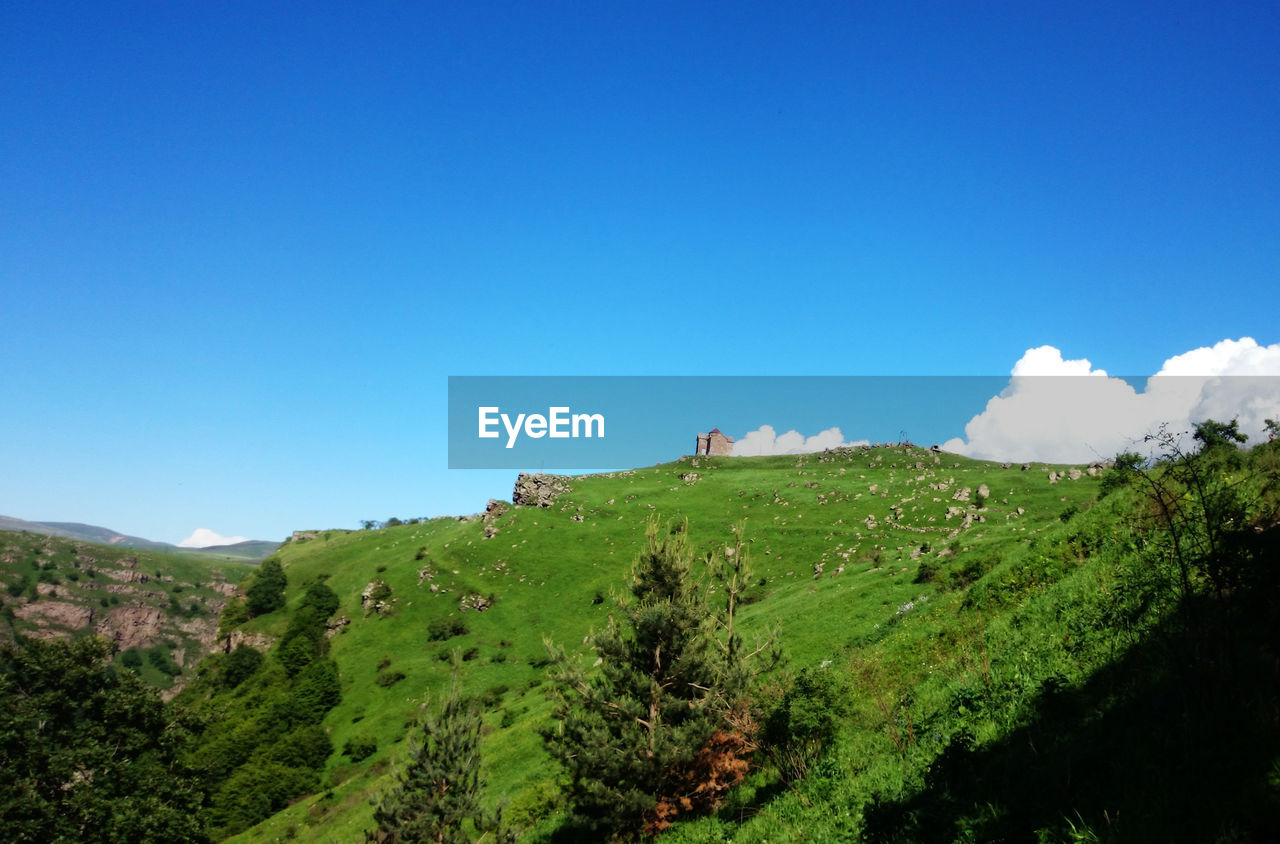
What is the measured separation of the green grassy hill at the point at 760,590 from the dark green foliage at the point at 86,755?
1332 cm

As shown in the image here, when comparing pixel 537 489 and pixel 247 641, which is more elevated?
pixel 537 489

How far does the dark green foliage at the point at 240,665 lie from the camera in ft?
310

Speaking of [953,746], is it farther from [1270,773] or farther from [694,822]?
[694,822]

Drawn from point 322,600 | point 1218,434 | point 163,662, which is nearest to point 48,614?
point 163,662

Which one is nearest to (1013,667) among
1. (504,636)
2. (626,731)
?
(626,731)

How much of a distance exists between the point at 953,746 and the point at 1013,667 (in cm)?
436

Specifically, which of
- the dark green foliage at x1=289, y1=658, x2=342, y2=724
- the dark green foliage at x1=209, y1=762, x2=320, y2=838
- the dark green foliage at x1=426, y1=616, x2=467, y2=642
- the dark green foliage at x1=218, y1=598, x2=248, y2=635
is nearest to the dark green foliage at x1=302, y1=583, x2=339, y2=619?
the dark green foliage at x1=218, y1=598, x2=248, y2=635

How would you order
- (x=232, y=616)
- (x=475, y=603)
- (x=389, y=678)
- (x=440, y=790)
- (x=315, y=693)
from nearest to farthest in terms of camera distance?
(x=440, y=790) → (x=315, y=693) → (x=389, y=678) → (x=475, y=603) → (x=232, y=616)

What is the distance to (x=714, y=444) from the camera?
17812 cm

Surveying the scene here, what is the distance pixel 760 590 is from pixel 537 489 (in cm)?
6537

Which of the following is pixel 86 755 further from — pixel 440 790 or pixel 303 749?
pixel 440 790

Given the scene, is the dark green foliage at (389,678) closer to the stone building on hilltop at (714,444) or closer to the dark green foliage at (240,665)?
the dark green foliage at (240,665)

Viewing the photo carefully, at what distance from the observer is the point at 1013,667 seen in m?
14.1

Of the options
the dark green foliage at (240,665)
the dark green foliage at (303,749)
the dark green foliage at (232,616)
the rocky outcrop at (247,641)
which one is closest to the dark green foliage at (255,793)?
the dark green foliage at (303,749)
